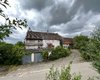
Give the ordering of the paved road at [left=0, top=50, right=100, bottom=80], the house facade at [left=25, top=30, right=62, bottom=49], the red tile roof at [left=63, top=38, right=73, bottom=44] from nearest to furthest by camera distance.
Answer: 1. the paved road at [left=0, top=50, right=100, bottom=80]
2. the house facade at [left=25, top=30, right=62, bottom=49]
3. the red tile roof at [left=63, top=38, right=73, bottom=44]

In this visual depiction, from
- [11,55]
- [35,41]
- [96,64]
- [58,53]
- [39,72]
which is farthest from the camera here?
[35,41]

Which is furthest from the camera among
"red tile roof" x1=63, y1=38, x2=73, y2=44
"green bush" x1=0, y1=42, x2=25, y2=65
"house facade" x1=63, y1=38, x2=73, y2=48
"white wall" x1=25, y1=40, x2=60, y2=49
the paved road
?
"red tile roof" x1=63, y1=38, x2=73, y2=44

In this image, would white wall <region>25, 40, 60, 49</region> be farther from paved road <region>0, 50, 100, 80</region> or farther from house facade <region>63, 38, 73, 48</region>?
paved road <region>0, 50, 100, 80</region>

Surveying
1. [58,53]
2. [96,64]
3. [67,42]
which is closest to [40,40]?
[67,42]

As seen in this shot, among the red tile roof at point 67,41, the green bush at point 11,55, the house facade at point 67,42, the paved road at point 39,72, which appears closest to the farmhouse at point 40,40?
the house facade at point 67,42

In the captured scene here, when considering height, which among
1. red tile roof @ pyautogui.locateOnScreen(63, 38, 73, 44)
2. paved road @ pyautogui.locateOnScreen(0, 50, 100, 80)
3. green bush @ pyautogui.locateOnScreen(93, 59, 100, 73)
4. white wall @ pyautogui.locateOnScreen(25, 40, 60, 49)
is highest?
red tile roof @ pyautogui.locateOnScreen(63, 38, 73, 44)

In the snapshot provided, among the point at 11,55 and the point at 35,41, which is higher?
the point at 35,41

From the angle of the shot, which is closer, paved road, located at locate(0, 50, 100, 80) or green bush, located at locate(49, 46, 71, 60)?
paved road, located at locate(0, 50, 100, 80)

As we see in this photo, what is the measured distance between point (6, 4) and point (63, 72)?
258cm

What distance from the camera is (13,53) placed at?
43.3 meters

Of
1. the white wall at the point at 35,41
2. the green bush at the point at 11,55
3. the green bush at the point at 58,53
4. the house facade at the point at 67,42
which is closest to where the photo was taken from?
the green bush at the point at 11,55

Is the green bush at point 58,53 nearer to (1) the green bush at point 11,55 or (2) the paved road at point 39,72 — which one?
(1) the green bush at point 11,55

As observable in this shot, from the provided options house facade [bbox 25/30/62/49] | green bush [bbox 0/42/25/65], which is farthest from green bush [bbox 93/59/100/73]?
house facade [bbox 25/30/62/49]

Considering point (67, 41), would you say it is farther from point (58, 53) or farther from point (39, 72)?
point (39, 72)
